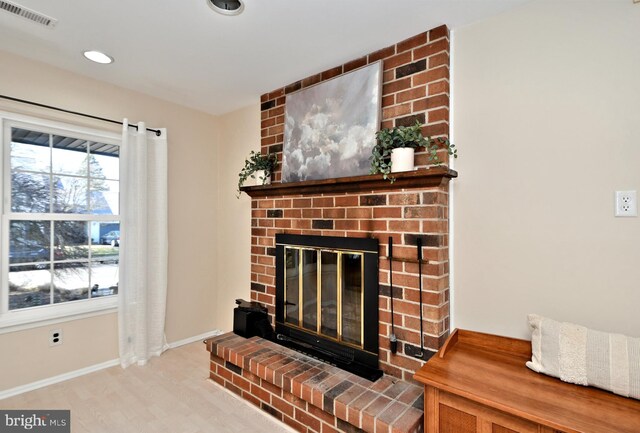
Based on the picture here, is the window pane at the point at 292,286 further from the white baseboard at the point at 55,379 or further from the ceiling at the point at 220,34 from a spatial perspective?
the white baseboard at the point at 55,379

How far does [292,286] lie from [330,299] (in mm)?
434

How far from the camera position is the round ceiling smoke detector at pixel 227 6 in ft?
5.75

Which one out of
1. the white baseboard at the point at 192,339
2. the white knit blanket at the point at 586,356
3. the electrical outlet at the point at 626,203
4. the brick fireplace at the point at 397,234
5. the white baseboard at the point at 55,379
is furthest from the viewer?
the white baseboard at the point at 192,339

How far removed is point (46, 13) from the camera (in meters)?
1.87

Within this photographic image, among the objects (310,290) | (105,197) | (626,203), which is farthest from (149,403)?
(626,203)

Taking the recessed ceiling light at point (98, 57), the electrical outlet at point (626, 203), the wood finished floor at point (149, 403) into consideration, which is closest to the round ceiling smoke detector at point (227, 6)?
the recessed ceiling light at point (98, 57)

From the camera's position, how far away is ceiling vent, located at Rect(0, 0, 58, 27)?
1791mm

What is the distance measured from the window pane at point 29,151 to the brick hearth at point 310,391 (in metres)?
2.01

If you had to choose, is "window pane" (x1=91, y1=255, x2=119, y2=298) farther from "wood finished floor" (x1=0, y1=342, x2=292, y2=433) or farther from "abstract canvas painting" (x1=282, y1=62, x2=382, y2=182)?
"abstract canvas painting" (x1=282, y1=62, x2=382, y2=182)

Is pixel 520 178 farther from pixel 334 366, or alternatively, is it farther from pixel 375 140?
pixel 334 366

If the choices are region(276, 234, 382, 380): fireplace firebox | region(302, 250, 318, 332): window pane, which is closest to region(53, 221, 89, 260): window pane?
region(276, 234, 382, 380): fireplace firebox

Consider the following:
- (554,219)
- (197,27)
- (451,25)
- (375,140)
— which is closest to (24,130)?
(197,27)

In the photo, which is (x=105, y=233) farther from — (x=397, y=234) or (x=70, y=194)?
(x=397, y=234)

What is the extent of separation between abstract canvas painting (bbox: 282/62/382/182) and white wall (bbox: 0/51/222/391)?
4.29 feet
